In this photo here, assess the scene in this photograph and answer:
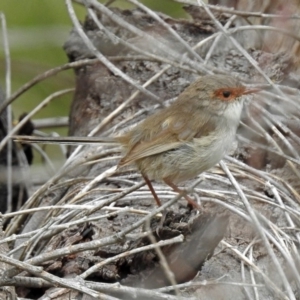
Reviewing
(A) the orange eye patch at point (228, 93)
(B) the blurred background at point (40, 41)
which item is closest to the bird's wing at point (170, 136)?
(A) the orange eye patch at point (228, 93)

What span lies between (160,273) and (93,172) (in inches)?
48.0

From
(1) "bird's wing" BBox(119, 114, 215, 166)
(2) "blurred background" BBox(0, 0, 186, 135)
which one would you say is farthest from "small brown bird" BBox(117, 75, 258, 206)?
(2) "blurred background" BBox(0, 0, 186, 135)

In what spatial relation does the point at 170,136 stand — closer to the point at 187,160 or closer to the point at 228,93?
the point at 187,160

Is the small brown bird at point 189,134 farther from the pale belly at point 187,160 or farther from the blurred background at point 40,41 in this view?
the blurred background at point 40,41

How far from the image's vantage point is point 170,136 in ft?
12.7

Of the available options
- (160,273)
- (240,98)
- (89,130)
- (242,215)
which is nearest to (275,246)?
(242,215)

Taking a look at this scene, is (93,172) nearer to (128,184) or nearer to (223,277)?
(128,184)

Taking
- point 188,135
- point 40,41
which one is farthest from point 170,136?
point 40,41

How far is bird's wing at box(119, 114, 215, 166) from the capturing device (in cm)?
382

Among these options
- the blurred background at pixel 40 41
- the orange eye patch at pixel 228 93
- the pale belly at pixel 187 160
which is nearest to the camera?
the pale belly at pixel 187 160

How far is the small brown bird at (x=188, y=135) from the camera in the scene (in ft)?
12.4

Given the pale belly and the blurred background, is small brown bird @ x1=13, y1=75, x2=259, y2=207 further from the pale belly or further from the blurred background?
the blurred background

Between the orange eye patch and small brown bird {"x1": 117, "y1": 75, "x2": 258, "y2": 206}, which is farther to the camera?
the orange eye patch

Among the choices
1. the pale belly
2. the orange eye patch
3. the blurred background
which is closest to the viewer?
the pale belly
